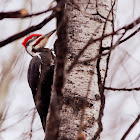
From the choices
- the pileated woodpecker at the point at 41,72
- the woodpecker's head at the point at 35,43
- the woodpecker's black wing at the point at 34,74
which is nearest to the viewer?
the pileated woodpecker at the point at 41,72

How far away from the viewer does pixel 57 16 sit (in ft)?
3.69

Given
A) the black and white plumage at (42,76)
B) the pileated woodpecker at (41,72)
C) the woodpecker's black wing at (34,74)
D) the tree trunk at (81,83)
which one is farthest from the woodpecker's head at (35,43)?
the tree trunk at (81,83)

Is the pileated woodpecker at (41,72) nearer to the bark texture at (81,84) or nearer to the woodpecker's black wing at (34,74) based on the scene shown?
the woodpecker's black wing at (34,74)

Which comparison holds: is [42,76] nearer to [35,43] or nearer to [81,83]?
[81,83]

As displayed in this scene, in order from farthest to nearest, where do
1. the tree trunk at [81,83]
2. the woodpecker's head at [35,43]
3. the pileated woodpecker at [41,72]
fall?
the woodpecker's head at [35,43], the pileated woodpecker at [41,72], the tree trunk at [81,83]

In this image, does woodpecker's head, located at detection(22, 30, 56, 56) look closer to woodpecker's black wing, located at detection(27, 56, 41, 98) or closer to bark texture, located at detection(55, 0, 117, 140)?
woodpecker's black wing, located at detection(27, 56, 41, 98)

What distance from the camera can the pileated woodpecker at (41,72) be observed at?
2379mm

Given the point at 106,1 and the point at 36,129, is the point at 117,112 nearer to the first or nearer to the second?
the point at 36,129

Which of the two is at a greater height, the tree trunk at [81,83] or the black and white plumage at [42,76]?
the tree trunk at [81,83]

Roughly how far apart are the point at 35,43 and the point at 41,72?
795mm

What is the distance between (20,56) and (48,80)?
0.35 meters

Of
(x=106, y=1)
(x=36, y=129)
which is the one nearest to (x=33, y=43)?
(x=36, y=129)

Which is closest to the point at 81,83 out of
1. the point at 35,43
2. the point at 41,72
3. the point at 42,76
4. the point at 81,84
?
the point at 81,84

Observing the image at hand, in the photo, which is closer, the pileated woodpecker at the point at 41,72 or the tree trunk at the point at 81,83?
the tree trunk at the point at 81,83
